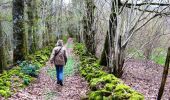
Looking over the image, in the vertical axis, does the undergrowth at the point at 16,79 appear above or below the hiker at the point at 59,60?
below

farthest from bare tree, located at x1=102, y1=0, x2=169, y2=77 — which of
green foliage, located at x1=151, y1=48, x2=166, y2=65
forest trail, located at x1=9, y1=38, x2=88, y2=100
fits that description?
green foliage, located at x1=151, y1=48, x2=166, y2=65

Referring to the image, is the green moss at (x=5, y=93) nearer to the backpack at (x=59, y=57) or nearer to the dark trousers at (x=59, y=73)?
the dark trousers at (x=59, y=73)

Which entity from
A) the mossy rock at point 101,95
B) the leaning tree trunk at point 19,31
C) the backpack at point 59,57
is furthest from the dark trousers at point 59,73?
the leaning tree trunk at point 19,31

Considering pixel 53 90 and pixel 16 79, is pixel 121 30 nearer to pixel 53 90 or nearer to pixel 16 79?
pixel 53 90

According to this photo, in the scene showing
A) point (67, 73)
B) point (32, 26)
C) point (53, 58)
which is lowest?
point (67, 73)

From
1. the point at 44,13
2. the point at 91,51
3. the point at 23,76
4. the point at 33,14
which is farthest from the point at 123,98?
the point at 44,13

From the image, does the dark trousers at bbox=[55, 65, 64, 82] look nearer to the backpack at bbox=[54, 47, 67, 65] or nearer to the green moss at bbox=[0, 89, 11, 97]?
the backpack at bbox=[54, 47, 67, 65]


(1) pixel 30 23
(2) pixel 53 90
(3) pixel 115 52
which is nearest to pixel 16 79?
(2) pixel 53 90

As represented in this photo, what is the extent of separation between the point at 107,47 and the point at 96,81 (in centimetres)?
627

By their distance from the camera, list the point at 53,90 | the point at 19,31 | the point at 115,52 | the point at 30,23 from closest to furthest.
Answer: the point at 53,90, the point at 115,52, the point at 19,31, the point at 30,23

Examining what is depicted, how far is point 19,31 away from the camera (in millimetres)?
16469

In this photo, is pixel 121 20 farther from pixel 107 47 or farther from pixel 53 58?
pixel 53 58

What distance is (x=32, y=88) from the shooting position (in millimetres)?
11258

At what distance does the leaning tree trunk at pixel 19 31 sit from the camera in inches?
634
